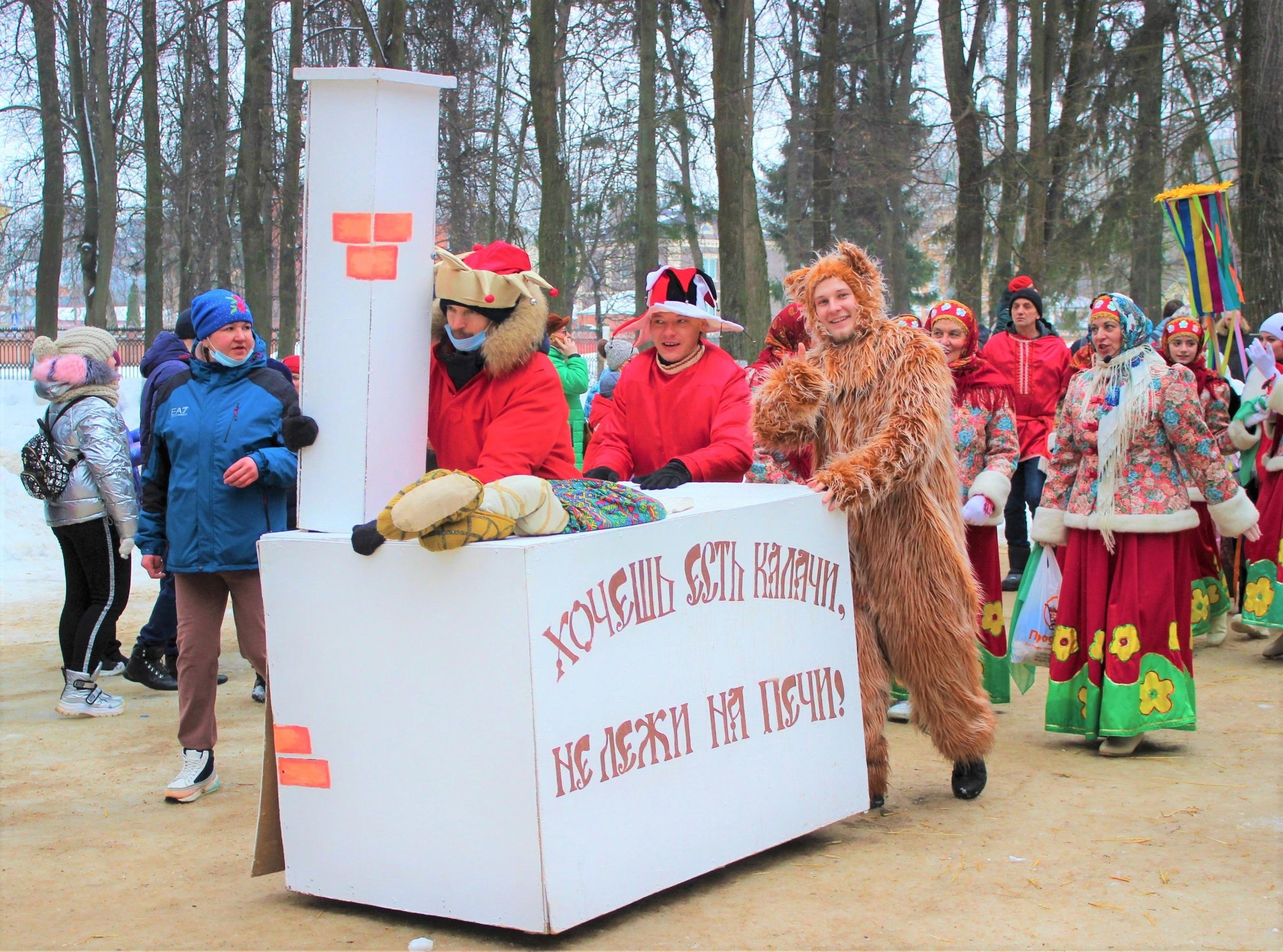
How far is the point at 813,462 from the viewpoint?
183 inches

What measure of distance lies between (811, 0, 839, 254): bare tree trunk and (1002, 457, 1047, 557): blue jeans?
24.0ft

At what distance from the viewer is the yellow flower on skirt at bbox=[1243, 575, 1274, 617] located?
7.05 metres

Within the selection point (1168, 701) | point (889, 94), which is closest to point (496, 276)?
point (1168, 701)

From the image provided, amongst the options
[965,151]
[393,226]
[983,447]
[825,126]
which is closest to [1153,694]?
[983,447]

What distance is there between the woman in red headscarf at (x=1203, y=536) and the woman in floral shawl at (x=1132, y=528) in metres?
2.25

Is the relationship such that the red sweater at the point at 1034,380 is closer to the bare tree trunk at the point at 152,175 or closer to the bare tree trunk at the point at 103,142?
the bare tree trunk at the point at 152,175

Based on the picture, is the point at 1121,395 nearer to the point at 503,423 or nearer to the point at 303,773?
the point at 503,423

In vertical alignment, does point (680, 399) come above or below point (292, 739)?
above

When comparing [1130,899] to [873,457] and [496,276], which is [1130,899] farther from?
[496,276]

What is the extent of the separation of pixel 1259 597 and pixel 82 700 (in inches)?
239

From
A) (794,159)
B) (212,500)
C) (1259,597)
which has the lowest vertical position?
(1259,597)

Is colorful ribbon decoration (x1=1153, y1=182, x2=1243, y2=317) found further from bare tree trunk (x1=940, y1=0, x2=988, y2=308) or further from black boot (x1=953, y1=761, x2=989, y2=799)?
bare tree trunk (x1=940, y1=0, x2=988, y2=308)

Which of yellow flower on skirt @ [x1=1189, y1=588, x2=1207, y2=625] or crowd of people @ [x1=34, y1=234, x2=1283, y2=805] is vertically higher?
crowd of people @ [x1=34, y1=234, x2=1283, y2=805]

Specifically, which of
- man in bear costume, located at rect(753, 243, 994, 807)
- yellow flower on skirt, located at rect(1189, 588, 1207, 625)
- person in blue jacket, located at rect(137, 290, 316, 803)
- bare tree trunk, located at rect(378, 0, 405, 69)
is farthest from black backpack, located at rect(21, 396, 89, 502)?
bare tree trunk, located at rect(378, 0, 405, 69)
